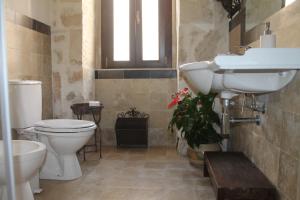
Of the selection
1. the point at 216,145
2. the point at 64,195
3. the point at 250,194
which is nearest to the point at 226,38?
the point at 216,145

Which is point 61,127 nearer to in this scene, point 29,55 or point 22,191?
point 22,191

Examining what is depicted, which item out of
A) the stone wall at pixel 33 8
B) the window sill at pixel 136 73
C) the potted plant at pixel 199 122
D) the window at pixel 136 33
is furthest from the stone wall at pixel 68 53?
the potted plant at pixel 199 122

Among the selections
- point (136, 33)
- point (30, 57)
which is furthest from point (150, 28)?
point (30, 57)

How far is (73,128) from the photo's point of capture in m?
2.32

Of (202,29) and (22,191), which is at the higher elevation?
(202,29)

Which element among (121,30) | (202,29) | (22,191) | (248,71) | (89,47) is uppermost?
(121,30)

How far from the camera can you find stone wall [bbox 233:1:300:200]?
4.22ft

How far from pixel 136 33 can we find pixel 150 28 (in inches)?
7.9

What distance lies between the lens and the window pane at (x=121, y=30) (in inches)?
146

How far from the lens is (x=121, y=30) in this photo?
373 cm

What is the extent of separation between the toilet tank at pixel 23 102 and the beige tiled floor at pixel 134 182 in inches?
22.2

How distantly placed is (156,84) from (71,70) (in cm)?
110

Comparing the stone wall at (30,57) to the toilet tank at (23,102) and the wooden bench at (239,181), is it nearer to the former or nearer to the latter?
the toilet tank at (23,102)

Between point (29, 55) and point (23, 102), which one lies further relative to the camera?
point (29, 55)
